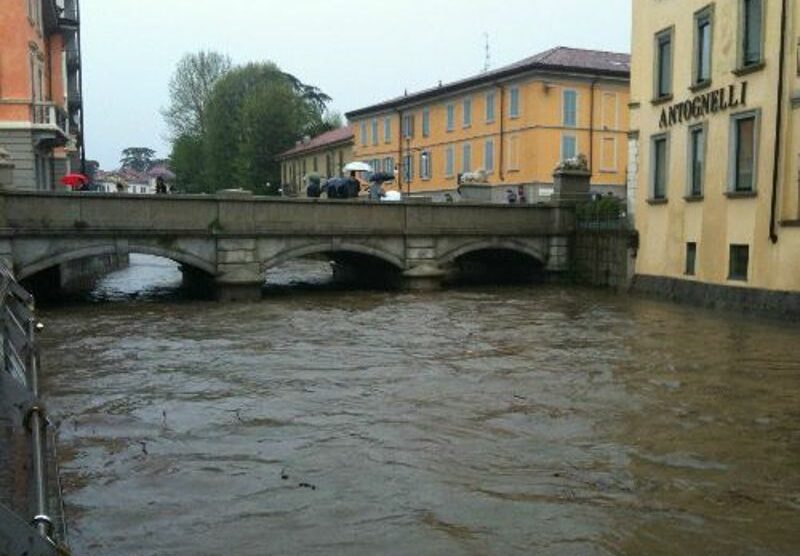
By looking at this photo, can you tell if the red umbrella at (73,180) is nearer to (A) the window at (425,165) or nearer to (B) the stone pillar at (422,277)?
(B) the stone pillar at (422,277)

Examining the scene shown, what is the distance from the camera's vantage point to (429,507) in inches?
278

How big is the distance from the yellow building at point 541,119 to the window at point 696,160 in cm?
2033

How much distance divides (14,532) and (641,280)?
23.0m

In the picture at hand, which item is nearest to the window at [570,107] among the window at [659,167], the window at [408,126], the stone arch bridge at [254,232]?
the window at [408,126]

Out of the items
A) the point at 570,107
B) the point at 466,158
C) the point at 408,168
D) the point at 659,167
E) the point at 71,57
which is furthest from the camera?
the point at 408,168

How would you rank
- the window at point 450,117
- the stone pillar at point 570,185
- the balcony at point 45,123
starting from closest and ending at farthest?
the stone pillar at point 570,185 < the balcony at point 45,123 < the window at point 450,117

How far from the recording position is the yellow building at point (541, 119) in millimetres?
43250

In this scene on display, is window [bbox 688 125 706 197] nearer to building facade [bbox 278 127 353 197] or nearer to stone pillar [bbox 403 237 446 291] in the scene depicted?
stone pillar [bbox 403 237 446 291]

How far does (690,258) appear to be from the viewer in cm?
2244

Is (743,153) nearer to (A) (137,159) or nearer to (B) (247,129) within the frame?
(B) (247,129)

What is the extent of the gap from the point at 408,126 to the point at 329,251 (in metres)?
31.5

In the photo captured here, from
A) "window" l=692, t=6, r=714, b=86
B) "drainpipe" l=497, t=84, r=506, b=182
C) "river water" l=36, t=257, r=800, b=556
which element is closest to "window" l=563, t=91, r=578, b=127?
"drainpipe" l=497, t=84, r=506, b=182

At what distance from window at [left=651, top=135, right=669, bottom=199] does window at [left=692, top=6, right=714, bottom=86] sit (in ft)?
7.50

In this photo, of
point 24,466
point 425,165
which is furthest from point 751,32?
point 425,165
